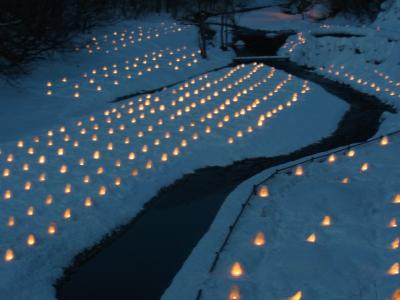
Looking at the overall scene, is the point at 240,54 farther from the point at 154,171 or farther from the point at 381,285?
the point at 381,285

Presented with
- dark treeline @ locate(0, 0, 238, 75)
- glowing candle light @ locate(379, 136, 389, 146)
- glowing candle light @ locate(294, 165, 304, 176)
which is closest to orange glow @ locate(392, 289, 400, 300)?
glowing candle light @ locate(294, 165, 304, 176)

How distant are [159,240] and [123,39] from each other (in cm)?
2056

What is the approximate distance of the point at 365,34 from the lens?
2477 cm

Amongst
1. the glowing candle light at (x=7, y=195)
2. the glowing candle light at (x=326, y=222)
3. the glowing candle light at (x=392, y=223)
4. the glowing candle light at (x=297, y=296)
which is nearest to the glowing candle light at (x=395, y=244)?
the glowing candle light at (x=392, y=223)

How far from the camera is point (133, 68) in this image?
2291 cm

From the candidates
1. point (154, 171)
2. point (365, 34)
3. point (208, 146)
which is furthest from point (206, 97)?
point (365, 34)

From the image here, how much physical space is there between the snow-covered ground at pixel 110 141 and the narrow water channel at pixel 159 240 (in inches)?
12.0

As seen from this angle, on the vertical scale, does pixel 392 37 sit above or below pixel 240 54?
above

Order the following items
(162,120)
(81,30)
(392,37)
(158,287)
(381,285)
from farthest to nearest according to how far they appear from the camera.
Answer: (81,30)
(392,37)
(162,120)
(158,287)
(381,285)

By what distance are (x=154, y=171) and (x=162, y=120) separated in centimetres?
411

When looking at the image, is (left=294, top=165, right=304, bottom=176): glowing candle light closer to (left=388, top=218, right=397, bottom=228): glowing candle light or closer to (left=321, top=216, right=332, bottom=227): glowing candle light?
(left=321, top=216, right=332, bottom=227): glowing candle light

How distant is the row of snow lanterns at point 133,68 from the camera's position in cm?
1997

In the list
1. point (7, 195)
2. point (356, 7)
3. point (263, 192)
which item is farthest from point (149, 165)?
point (356, 7)

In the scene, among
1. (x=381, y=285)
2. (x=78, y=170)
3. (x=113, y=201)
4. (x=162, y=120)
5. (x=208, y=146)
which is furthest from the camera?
(x=162, y=120)
